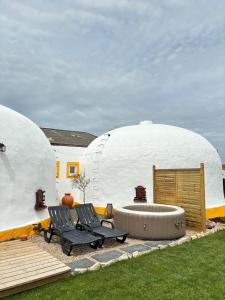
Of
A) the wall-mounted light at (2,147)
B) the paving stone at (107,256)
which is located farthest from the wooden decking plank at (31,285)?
the wall-mounted light at (2,147)

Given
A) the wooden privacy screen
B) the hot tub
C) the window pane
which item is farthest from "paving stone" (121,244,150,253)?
the window pane

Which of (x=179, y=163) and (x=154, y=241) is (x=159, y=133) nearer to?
(x=179, y=163)

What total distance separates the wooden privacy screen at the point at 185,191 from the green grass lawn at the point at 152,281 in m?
3.04

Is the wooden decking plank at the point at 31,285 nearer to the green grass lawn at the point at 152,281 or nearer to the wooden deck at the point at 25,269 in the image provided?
the wooden deck at the point at 25,269

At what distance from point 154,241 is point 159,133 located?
305 inches

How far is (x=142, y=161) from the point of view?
13461 mm

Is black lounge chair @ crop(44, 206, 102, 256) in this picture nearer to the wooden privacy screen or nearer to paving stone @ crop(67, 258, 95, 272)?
paving stone @ crop(67, 258, 95, 272)

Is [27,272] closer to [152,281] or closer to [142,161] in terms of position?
[152,281]

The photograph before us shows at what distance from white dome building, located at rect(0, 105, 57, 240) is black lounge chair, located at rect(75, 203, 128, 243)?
1741 millimetres

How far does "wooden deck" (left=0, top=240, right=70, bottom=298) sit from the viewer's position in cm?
448

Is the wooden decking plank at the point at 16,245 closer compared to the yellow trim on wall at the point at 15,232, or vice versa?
the wooden decking plank at the point at 16,245

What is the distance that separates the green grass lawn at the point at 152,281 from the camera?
173 inches

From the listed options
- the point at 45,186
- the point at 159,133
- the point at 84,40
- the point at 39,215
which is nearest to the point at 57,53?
the point at 84,40

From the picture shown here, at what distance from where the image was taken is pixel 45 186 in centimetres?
966
